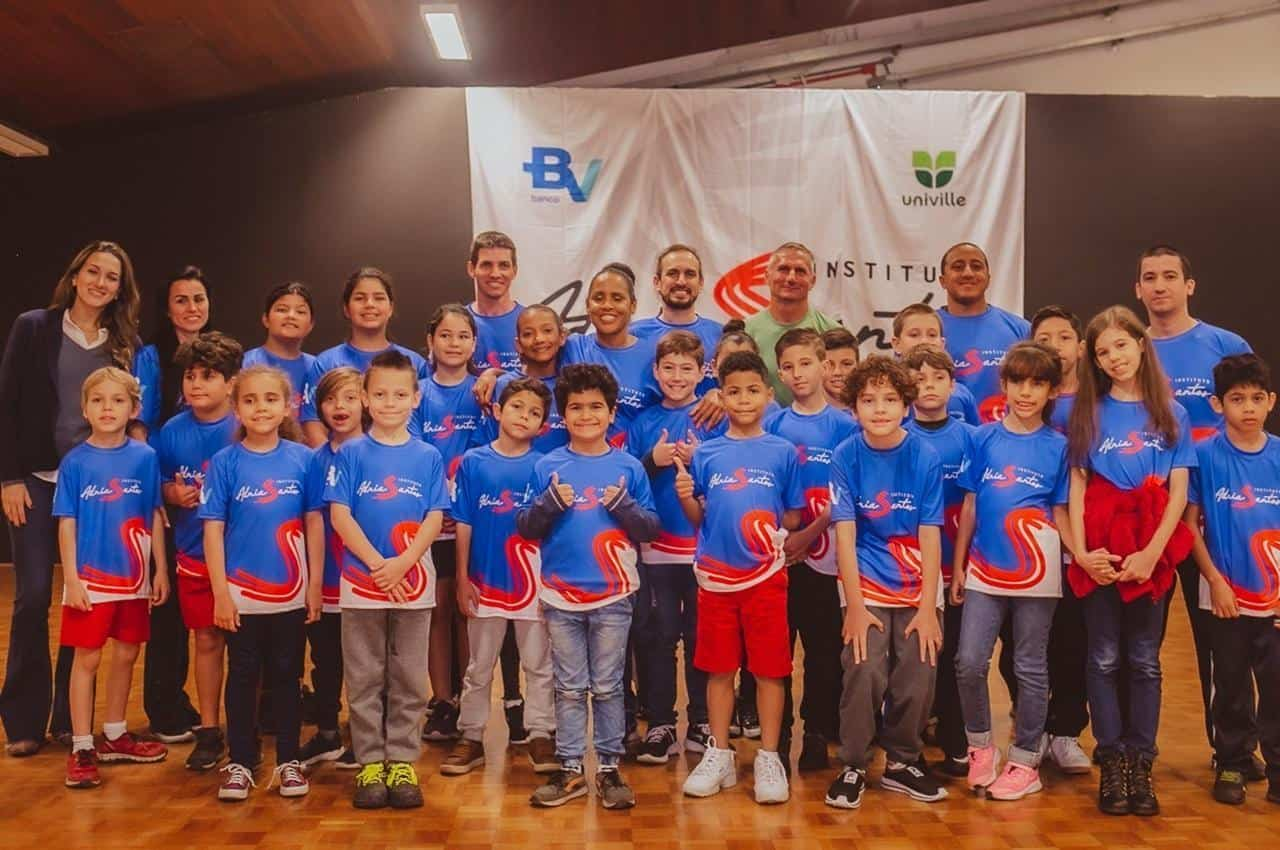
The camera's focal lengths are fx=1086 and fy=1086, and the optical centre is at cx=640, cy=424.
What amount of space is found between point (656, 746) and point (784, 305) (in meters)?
1.55

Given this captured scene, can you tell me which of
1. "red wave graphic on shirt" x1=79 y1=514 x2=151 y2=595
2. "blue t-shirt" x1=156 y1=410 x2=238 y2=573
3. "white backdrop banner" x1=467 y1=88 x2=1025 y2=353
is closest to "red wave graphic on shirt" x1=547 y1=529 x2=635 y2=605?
"blue t-shirt" x1=156 y1=410 x2=238 y2=573

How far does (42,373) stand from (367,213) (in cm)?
301

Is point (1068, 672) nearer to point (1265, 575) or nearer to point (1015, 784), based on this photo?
point (1015, 784)

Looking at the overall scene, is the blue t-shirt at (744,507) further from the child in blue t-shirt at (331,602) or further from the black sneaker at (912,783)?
the child in blue t-shirt at (331,602)

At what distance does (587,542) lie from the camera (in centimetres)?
302

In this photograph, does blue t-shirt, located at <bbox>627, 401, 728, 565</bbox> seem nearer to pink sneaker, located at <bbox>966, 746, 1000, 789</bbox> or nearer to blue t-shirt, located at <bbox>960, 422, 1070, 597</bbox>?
blue t-shirt, located at <bbox>960, 422, 1070, 597</bbox>

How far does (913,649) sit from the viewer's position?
295 centimetres

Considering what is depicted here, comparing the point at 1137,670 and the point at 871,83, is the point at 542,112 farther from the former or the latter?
the point at 1137,670

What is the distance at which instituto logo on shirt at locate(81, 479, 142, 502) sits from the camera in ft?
10.6

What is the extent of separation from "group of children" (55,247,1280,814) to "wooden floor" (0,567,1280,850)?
0.23ft

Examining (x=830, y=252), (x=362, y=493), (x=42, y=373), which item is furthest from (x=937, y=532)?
(x=830, y=252)

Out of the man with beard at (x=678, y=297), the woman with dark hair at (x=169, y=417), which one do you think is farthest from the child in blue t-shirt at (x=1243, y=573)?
the woman with dark hair at (x=169, y=417)

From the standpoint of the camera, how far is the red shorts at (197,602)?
3256 millimetres

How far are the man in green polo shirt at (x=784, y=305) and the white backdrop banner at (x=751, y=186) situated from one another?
248cm
